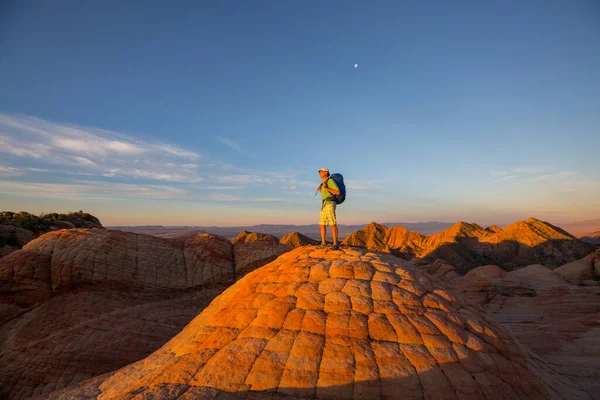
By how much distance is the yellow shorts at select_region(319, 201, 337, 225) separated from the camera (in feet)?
23.5

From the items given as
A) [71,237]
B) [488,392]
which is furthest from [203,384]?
[71,237]

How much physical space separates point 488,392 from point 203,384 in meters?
3.48

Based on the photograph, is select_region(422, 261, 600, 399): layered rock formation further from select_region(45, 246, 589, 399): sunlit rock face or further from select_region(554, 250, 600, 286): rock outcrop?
select_region(45, 246, 589, 399): sunlit rock face

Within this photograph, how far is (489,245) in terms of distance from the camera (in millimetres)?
Result: 34188

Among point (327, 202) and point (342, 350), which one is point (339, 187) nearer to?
point (327, 202)

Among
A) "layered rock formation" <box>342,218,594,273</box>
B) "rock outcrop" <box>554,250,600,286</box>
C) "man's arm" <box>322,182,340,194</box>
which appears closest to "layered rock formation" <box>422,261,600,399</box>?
"rock outcrop" <box>554,250,600,286</box>

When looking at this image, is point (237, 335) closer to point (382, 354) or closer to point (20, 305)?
point (382, 354)

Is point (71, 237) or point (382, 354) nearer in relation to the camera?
point (382, 354)

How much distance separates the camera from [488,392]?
12.9 ft

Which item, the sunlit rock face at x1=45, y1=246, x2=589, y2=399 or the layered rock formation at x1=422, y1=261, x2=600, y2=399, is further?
the layered rock formation at x1=422, y1=261, x2=600, y2=399

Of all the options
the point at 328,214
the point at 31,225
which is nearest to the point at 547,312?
the point at 328,214

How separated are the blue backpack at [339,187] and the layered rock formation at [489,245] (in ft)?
73.4

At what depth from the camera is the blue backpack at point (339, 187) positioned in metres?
7.17

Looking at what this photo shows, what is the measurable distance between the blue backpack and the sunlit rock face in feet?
5.79
